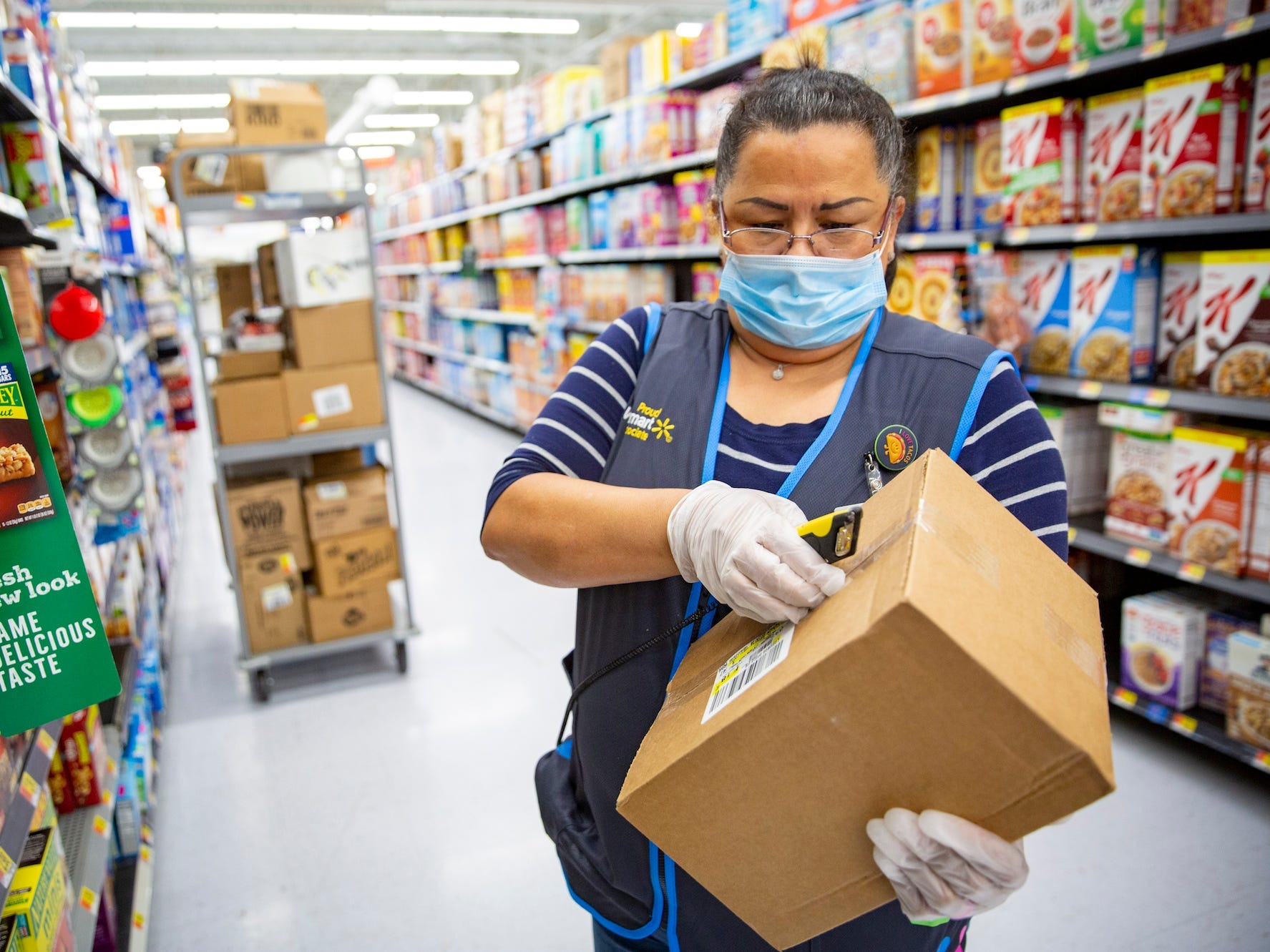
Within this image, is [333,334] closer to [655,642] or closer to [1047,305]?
[1047,305]

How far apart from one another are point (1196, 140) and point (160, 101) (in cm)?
1422

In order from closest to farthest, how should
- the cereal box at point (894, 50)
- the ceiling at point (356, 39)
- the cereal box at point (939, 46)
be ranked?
the cereal box at point (939, 46) < the cereal box at point (894, 50) < the ceiling at point (356, 39)

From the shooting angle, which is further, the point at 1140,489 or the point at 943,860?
the point at 1140,489

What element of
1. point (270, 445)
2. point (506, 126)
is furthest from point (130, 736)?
point (506, 126)

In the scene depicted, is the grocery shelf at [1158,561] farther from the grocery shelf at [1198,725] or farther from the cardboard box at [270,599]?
the cardboard box at [270,599]

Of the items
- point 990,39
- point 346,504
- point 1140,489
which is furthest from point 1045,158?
point 346,504

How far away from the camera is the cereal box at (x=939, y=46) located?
291 centimetres

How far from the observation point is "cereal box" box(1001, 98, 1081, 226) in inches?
106

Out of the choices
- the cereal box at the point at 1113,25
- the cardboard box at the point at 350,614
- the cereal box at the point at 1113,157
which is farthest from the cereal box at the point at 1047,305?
the cardboard box at the point at 350,614

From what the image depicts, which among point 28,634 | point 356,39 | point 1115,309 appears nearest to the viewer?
point 28,634

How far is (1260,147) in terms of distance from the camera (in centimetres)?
223

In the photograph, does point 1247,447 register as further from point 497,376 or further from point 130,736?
point 497,376

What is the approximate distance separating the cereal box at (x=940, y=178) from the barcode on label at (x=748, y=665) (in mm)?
2685

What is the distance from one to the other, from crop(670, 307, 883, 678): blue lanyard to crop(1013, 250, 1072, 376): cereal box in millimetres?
1984
